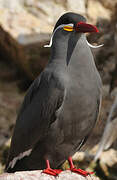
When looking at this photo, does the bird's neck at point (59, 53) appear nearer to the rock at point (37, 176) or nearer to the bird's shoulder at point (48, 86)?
the bird's shoulder at point (48, 86)

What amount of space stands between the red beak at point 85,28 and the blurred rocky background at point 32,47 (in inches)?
203

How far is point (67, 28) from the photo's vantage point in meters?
3.72

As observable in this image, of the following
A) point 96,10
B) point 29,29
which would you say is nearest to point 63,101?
point 29,29

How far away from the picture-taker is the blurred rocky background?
9.30 metres

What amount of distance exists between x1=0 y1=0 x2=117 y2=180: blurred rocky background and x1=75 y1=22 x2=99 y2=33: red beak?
16.9 feet

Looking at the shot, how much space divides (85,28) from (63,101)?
77cm

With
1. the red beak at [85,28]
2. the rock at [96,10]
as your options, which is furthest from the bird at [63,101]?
the rock at [96,10]

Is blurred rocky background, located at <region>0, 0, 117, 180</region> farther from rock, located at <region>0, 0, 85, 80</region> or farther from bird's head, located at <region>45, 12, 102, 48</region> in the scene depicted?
bird's head, located at <region>45, 12, 102, 48</region>

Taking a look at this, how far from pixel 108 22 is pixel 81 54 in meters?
6.53

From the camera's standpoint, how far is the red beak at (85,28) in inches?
139

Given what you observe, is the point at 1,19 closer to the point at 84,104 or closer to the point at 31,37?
the point at 31,37

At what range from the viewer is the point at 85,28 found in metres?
3.58

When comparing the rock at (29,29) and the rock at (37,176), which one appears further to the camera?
the rock at (29,29)

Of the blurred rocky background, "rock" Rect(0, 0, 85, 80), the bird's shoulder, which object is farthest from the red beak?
"rock" Rect(0, 0, 85, 80)
